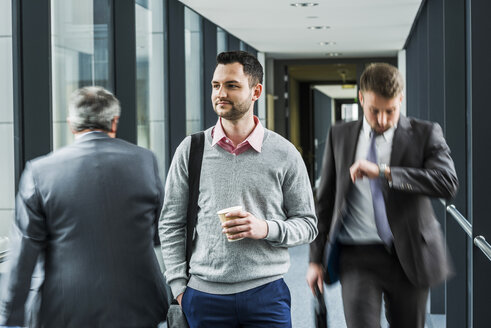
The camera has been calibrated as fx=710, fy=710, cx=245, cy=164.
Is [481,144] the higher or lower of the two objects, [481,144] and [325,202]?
the higher

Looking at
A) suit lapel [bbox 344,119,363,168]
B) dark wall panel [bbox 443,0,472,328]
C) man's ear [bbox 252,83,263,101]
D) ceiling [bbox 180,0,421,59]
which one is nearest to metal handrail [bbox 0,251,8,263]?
man's ear [bbox 252,83,263,101]

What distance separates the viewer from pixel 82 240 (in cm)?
203

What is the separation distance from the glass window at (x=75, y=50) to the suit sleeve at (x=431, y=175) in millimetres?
2212

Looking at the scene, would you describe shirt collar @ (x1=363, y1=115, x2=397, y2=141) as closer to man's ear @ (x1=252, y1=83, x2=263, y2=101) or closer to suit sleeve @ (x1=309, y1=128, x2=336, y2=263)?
suit sleeve @ (x1=309, y1=128, x2=336, y2=263)

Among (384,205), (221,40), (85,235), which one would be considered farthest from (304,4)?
(85,235)

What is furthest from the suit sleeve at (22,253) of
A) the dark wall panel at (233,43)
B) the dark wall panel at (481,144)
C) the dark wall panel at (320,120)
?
the dark wall panel at (320,120)

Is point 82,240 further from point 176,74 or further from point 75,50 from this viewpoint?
point 176,74

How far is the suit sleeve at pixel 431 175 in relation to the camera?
6.97 feet

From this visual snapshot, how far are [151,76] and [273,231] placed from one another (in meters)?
4.03

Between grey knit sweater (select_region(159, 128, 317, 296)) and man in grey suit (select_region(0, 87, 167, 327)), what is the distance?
97 millimetres

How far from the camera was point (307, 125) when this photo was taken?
15922 mm

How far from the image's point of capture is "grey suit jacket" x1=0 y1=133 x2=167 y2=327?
2.00m

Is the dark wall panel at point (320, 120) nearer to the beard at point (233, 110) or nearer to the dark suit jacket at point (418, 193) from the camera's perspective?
the dark suit jacket at point (418, 193)

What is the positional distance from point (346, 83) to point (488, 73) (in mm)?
16687
